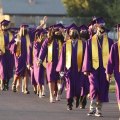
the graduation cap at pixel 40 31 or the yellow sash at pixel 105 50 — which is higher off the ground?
the graduation cap at pixel 40 31

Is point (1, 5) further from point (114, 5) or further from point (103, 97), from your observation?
point (103, 97)

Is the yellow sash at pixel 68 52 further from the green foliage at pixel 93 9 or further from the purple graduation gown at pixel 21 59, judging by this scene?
the green foliage at pixel 93 9

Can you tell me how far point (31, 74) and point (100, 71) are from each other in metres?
5.91

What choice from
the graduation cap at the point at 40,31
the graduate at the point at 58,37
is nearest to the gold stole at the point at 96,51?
the graduate at the point at 58,37

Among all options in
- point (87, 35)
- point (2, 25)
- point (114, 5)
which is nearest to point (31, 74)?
point (2, 25)

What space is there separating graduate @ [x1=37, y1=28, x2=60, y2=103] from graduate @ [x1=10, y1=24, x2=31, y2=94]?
2407 mm

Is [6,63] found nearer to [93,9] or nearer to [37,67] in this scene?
[37,67]

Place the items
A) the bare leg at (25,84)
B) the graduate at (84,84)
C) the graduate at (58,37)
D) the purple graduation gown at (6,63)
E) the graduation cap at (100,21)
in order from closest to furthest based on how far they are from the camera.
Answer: the graduation cap at (100,21) < the graduate at (84,84) < the graduate at (58,37) < the bare leg at (25,84) < the purple graduation gown at (6,63)

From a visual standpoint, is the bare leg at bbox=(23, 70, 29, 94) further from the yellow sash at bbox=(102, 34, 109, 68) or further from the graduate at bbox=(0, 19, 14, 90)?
the yellow sash at bbox=(102, 34, 109, 68)

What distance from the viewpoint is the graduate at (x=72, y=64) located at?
15602 millimetres

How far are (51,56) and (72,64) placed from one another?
2038 millimetres

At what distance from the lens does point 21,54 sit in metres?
20.9

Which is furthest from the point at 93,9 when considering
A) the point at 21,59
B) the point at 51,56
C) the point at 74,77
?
the point at 74,77

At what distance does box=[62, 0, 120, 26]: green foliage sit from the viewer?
173 feet
